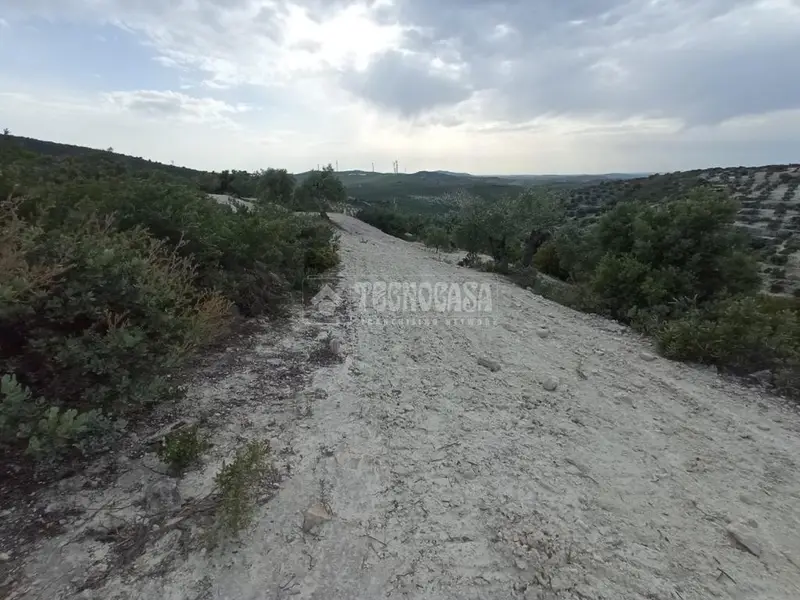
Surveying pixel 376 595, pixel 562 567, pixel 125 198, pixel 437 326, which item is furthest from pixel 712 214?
pixel 125 198

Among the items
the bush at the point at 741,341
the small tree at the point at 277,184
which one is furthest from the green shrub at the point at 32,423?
the small tree at the point at 277,184

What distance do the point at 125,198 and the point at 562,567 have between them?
5472 mm

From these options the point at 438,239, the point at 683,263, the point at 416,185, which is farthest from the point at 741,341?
the point at 416,185

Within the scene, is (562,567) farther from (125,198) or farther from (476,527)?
(125,198)

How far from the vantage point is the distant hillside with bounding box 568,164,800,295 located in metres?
17.3

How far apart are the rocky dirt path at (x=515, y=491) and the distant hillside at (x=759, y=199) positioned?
8.13m

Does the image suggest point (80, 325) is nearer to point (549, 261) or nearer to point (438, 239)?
point (438, 239)

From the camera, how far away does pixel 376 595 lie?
203 cm

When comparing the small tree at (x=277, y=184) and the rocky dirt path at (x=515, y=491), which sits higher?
the small tree at (x=277, y=184)

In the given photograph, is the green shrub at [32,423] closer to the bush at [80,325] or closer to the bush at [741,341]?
the bush at [80,325]

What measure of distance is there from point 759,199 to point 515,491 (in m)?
29.8

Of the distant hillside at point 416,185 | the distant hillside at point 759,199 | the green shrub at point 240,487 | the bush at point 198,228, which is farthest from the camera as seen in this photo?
the distant hillside at point 416,185

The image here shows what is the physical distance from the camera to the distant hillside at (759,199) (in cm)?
1727

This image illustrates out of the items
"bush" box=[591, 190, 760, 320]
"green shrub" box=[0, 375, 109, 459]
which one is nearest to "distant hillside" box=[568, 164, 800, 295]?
"bush" box=[591, 190, 760, 320]
